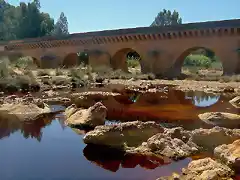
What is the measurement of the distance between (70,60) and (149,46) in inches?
Result: 503

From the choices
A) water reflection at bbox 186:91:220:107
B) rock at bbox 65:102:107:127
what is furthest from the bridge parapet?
rock at bbox 65:102:107:127

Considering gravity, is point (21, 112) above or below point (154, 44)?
below

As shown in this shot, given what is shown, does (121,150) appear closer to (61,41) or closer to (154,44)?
(154,44)

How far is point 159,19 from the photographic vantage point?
7725 centimetres

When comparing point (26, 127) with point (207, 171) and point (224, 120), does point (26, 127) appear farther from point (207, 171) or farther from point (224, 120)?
point (207, 171)

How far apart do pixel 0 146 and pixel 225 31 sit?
21837 millimetres

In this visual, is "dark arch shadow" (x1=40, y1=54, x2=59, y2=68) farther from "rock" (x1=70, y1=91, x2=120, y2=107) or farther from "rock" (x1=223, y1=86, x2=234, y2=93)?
"rock" (x1=223, y1=86, x2=234, y2=93)

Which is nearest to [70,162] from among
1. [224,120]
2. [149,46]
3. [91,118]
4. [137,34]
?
[91,118]

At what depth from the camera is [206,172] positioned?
486 centimetres

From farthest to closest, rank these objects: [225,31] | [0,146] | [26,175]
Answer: [225,31]
[0,146]
[26,175]

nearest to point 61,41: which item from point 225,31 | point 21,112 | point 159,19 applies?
point 225,31

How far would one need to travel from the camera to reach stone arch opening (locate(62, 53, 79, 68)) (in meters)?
38.6

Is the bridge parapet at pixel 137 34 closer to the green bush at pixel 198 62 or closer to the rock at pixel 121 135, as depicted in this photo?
the green bush at pixel 198 62

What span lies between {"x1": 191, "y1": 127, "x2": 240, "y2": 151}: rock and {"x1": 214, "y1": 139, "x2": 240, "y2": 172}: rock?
0.77 m
